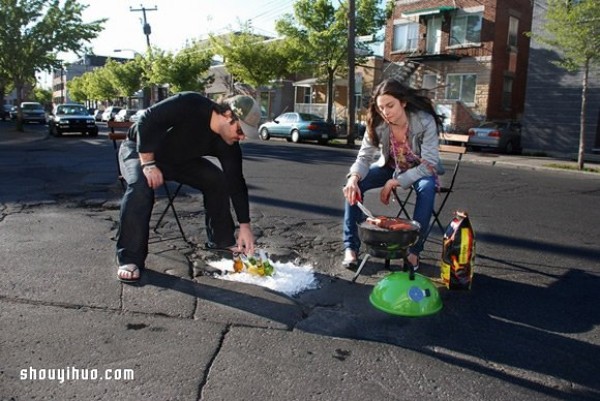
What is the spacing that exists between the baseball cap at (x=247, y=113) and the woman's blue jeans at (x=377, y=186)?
44.1 inches

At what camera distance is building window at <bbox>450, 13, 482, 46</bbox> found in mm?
25906

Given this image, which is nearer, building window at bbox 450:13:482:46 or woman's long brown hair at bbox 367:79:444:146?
woman's long brown hair at bbox 367:79:444:146

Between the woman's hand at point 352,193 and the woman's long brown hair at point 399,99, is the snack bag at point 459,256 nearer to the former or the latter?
the woman's hand at point 352,193

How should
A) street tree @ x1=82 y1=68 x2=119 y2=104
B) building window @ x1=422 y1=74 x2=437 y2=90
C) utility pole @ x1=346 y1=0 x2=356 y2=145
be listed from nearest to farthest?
utility pole @ x1=346 y1=0 x2=356 y2=145 → building window @ x1=422 y1=74 x2=437 y2=90 → street tree @ x1=82 y1=68 x2=119 y2=104

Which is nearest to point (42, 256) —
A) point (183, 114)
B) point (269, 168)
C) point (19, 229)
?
point (19, 229)

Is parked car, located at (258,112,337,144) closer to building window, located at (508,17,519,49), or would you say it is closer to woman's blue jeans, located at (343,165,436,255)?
building window, located at (508,17,519,49)

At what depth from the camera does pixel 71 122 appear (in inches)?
866

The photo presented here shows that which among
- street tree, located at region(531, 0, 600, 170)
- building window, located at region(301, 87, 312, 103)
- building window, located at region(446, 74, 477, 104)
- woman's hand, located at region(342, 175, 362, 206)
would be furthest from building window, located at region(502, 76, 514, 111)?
woman's hand, located at region(342, 175, 362, 206)

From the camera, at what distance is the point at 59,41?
77.5ft

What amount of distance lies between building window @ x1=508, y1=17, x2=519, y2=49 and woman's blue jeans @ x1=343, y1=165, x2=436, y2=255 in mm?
25302

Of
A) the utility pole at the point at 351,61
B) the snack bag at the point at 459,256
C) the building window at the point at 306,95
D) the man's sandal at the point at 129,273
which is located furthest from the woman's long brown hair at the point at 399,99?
the building window at the point at 306,95

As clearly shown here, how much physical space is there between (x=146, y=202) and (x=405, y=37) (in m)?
27.7
